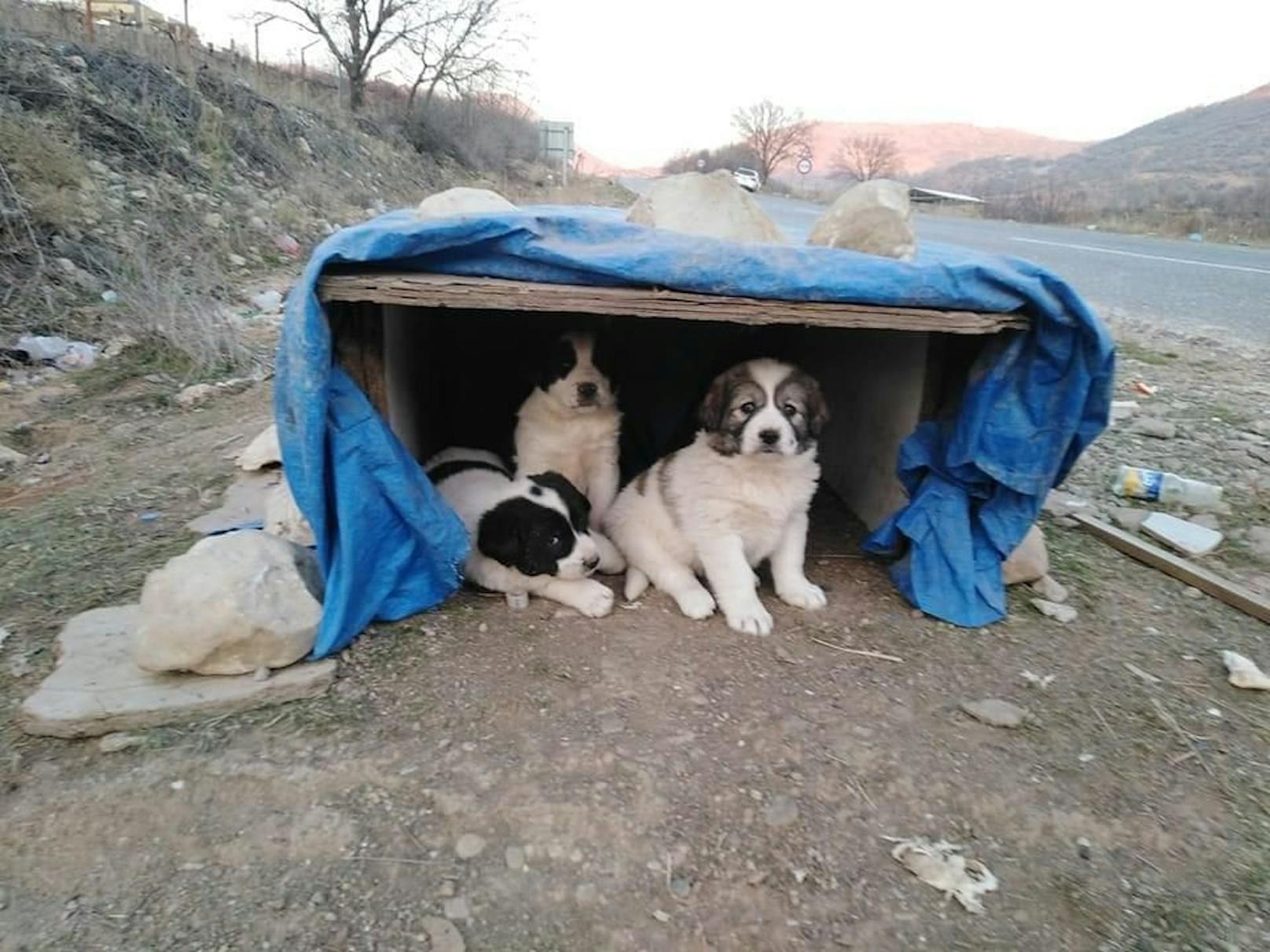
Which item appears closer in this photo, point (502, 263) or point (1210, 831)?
point (1210, 831)

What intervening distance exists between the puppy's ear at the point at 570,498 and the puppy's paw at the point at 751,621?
0.65m

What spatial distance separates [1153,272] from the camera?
1158 cm

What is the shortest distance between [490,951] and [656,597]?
1.59m

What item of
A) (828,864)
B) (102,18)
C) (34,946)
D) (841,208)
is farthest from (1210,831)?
(102,18)

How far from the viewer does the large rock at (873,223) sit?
3098 mm

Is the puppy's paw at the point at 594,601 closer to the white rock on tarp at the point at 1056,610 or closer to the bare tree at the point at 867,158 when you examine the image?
the white rock on tarp at the point at 1056,610

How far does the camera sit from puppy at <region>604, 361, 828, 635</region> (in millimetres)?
3066

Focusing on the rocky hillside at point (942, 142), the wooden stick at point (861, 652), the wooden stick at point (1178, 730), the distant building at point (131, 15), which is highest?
the rocky hillside at point (942, 142)

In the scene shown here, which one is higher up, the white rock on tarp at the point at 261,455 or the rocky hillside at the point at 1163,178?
the rocky hillside at the point at 1163,178

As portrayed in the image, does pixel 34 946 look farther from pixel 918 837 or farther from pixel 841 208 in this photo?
pixel 841 208

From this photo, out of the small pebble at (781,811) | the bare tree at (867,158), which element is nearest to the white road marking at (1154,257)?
the small pebble at (781,811)

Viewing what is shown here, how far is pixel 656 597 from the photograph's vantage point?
328 centimetres

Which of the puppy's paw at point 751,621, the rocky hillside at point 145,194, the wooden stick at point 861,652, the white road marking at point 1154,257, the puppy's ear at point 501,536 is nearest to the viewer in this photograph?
Answer: the wooden stick at point 861,652

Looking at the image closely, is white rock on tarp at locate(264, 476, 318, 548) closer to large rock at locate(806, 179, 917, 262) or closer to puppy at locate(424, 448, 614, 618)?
puppy at locate(424, 448, 614, 618)
